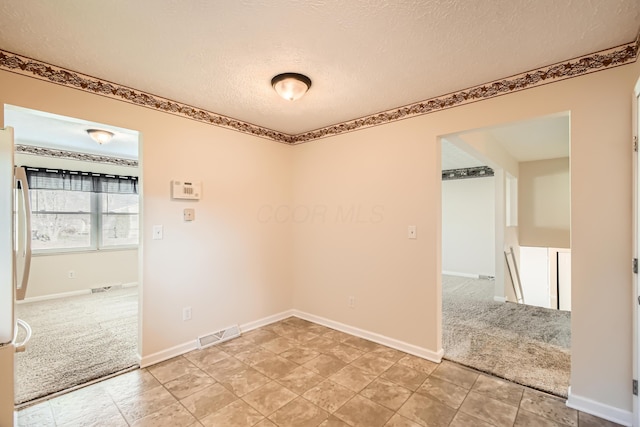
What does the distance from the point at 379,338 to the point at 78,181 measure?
553 centimetres

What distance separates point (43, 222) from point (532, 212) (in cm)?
889

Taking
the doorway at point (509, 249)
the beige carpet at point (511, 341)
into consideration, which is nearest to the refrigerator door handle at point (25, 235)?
the doorway at point (509, 249)

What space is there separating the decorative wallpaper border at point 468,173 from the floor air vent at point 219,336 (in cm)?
620

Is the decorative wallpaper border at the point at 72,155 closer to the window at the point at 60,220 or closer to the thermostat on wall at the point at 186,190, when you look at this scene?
the window at the point at 60,220

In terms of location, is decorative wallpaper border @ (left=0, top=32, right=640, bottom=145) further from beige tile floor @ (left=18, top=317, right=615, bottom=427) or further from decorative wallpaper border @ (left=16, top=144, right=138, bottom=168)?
decorative wallpaper border @ (left=16, top=144, right=138, bottom=168)

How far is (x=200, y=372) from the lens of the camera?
253 centimetres

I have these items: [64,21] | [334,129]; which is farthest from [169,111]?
[334,129]

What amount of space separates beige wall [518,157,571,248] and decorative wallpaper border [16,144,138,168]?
7.87m

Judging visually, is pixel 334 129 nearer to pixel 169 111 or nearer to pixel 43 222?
pixel 169 111

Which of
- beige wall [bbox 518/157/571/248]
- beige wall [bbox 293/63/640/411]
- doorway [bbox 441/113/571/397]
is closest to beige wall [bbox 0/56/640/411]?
beige wall [bbox 293/63/640/411]

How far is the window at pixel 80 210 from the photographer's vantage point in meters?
4.78

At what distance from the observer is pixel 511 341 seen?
3.13 m

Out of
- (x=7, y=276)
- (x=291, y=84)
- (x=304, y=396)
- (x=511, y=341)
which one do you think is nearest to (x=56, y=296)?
(x=7, y=276)

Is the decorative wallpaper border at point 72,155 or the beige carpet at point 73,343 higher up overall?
the decorative wallpaper border at point 72,155
